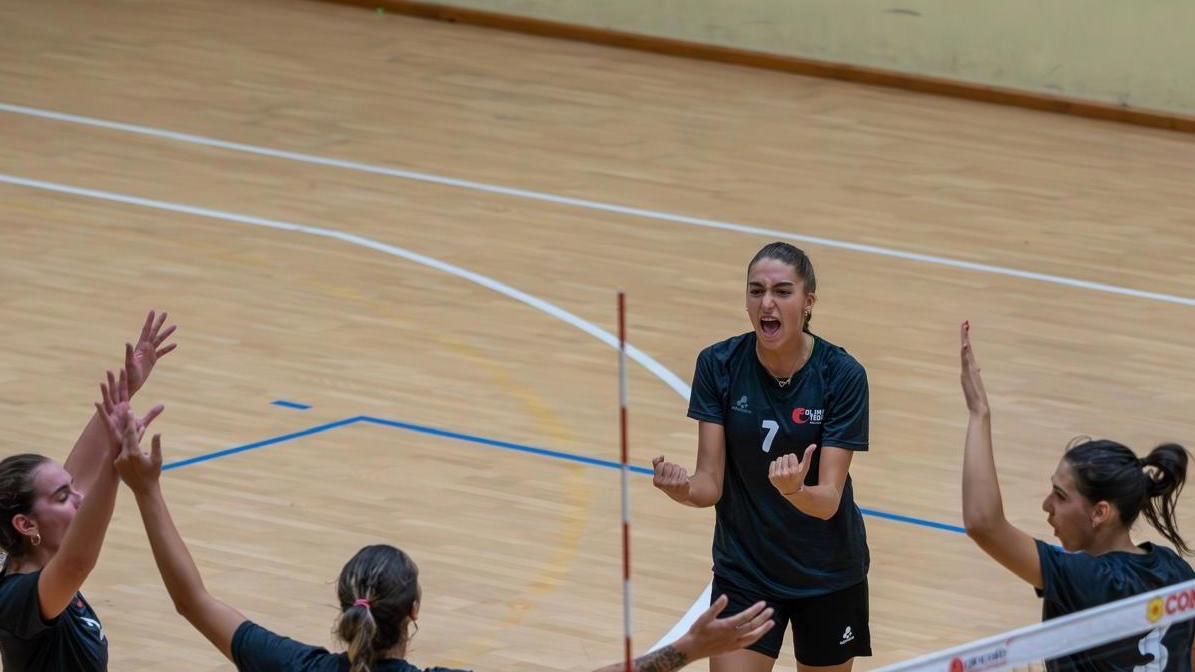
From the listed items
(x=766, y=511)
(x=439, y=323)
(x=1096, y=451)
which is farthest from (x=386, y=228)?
(x=1096, y=451)

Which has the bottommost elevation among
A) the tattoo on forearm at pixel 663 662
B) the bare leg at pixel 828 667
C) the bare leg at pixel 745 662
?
the bare leg at pixel 828 667

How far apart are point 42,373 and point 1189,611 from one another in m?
7.66

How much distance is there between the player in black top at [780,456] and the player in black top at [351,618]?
1307 millimetres

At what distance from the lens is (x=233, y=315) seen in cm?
1248

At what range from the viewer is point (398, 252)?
14.1 m

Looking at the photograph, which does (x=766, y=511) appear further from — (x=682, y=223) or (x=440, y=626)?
(x=682, y=223)

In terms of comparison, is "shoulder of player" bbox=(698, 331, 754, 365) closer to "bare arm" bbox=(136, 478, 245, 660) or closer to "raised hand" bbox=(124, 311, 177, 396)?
"raised hand" bbox=(124, 311, 177, 396)

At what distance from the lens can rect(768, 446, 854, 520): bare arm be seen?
561 cm

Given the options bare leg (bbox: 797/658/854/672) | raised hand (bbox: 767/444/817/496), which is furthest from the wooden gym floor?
raised hand (bbox: 767/444/817/496)

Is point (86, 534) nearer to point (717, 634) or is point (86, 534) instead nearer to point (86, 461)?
point (86, 461)

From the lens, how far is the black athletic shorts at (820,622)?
6.19 metres

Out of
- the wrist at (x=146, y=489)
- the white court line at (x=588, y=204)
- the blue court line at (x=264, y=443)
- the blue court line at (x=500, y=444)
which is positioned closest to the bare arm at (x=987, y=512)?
the wrist at (x=146, y=489)

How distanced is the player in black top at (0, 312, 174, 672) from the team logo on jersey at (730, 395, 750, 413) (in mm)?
1830

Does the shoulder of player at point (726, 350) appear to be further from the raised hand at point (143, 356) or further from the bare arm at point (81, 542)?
the bare arm at point (81, 542)
